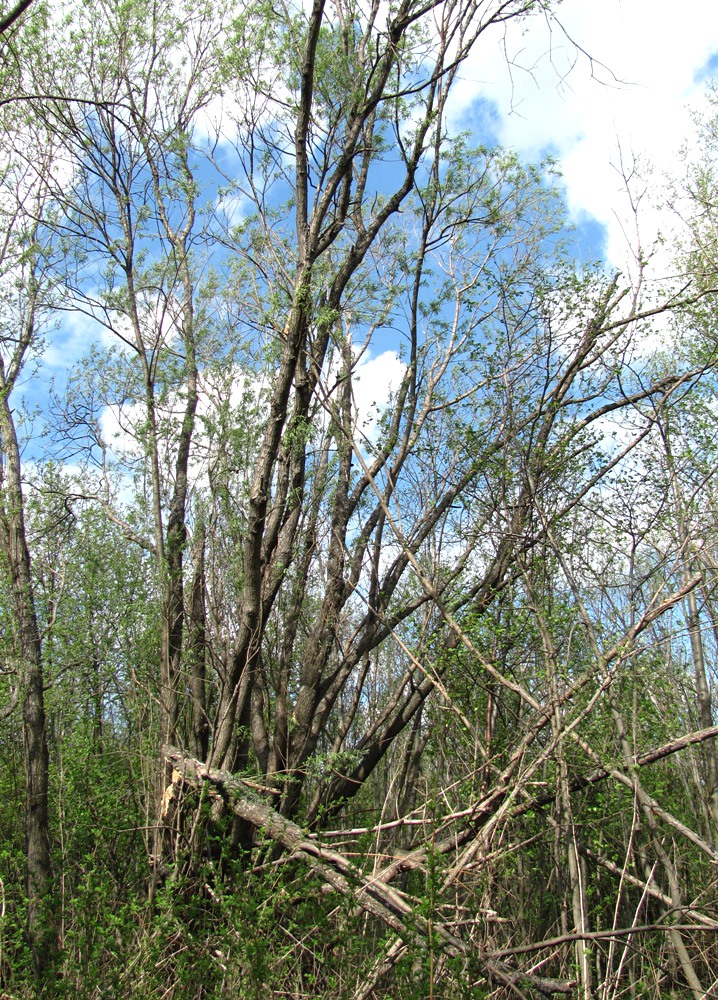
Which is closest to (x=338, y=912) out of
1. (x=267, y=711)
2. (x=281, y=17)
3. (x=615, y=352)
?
(x=267, y=711)

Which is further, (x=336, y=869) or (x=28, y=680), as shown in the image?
(x=28, y=680)

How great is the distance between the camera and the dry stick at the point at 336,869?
3.80 meters

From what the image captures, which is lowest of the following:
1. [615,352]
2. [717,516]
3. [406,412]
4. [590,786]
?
[590,786]

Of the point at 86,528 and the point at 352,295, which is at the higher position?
the point at 352,295

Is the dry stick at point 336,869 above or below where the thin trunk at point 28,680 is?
below

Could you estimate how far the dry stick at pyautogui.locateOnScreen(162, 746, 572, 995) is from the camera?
12.5 ft

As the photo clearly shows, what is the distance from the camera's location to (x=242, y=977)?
387cm

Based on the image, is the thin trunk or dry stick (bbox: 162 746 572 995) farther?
the thin trunk

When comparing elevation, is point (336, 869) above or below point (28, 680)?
below

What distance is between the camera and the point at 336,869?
5375mm

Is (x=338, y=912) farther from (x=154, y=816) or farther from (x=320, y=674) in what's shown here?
(x=320, y=674)

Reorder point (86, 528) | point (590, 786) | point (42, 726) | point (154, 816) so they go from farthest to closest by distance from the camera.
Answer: point (86, 528)
point (42, 726)
point (154, 816)
point (590, 786)

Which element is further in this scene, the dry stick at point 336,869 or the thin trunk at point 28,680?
the thin trunk at point 28,680

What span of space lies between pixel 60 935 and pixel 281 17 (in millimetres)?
9255
